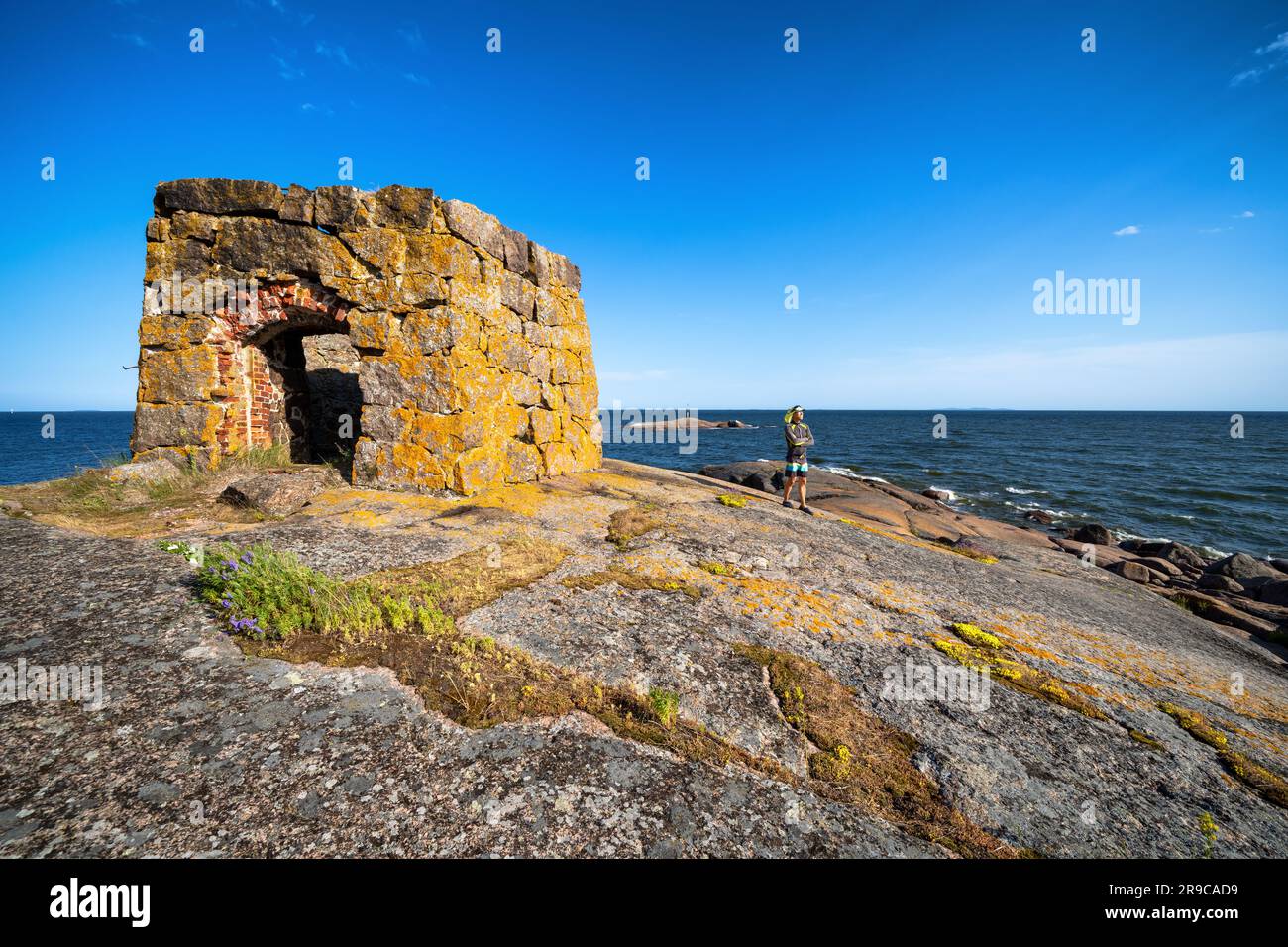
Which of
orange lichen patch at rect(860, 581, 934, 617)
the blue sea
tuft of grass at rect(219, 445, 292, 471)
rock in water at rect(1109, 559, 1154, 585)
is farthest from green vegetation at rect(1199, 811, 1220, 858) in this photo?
rock in water at rect(1109, 559, 1154, 585)

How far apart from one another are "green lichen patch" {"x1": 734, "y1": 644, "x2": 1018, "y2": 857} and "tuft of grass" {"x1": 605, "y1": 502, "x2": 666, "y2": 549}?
314 centimetres

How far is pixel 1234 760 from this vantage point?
366 cm

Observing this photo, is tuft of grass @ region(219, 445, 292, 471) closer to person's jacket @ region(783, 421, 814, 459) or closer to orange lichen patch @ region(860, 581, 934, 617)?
orange lichen patch @ region(860, 581, 934, 617)

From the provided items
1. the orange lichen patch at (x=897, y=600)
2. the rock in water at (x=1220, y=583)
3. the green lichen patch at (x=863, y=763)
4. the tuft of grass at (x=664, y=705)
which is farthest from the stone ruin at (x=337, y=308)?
the rock in water at (x=1220, y=583)

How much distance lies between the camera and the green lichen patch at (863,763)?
2.65 metres

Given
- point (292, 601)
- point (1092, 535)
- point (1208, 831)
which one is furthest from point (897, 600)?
point (1092, 535)

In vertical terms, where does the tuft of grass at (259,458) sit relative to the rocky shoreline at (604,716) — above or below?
above

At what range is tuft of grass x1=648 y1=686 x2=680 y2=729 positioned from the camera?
10.5 ft

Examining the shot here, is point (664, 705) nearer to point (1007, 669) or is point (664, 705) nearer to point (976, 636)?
point (1007, 669)

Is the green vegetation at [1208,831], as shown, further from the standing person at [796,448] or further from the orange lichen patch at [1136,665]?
the standing person at [796,448]

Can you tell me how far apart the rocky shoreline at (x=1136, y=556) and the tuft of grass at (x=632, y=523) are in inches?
298

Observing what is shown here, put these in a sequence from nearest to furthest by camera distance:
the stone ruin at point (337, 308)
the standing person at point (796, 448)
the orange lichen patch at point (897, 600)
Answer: the orange lichen patch at point (897, 600) → the stone ruin at point (337, 308) → the standing person at point (796, 448)

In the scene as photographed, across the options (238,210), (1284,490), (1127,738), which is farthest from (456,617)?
(1284,490)
